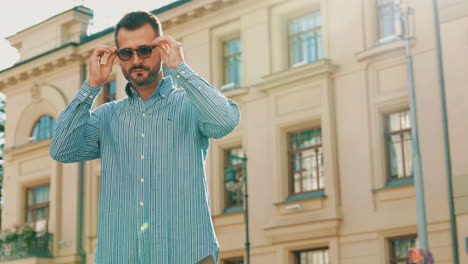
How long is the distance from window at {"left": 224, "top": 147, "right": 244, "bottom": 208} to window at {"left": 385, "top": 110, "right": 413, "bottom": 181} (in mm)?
4977

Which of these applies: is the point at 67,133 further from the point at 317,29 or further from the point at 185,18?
the point at 185,18

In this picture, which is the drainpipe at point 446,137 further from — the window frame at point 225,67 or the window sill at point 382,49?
the window frame at point 225,67

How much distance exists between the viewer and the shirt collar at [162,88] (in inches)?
145

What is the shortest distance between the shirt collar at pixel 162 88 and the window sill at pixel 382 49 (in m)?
18.0

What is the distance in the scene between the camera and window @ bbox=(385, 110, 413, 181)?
21.3 m

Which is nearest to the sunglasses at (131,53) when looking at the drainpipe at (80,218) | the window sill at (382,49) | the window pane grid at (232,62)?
the window sill at (382,49)

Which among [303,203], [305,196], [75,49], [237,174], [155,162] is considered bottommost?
[155,162]

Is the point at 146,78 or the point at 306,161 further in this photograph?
the point at 306,161

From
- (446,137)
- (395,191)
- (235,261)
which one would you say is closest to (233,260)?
(235,261)

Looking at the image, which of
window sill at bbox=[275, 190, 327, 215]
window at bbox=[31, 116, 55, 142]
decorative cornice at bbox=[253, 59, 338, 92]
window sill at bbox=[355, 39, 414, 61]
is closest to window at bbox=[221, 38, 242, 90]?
decorative cornice at bbox=[253, 59, 338, 92]

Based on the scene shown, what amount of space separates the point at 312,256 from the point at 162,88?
19.9 meters

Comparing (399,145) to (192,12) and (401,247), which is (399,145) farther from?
(192,12)

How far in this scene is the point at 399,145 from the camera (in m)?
21.5

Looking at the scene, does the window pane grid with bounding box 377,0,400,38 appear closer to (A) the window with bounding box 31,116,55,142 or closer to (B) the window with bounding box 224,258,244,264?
(B) the window with bounding box 224,258,244,264
